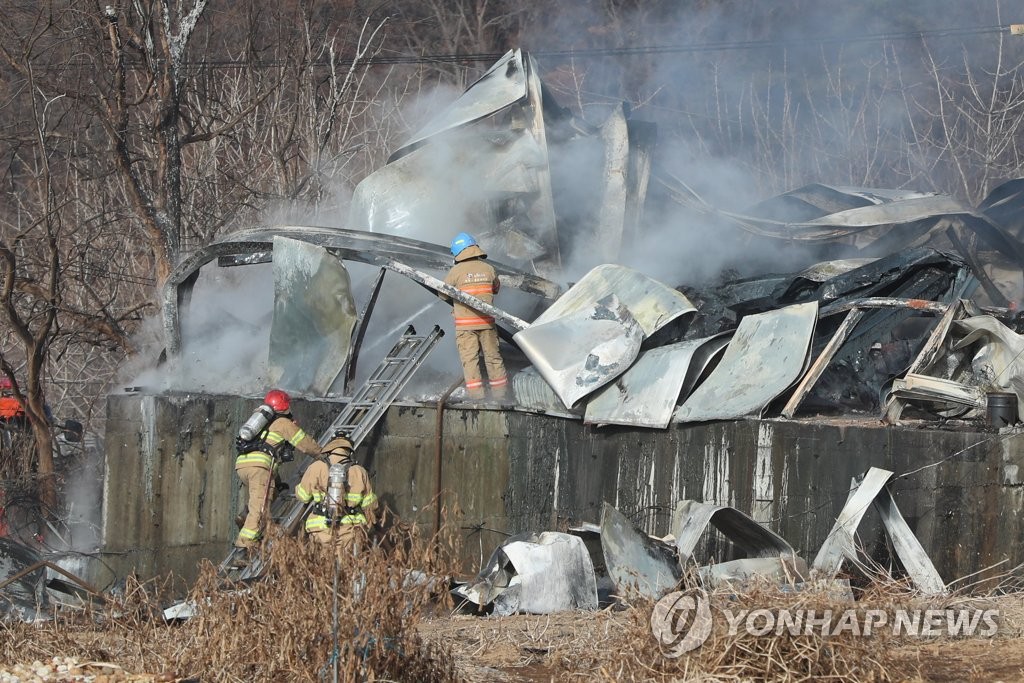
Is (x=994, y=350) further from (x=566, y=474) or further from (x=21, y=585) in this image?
(x=21, y=585)

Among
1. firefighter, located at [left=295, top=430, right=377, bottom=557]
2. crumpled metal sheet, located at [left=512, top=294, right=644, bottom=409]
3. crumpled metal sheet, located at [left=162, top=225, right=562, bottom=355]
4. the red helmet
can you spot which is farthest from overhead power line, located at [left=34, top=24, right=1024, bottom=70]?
firefighter, located at [left=295, top=430, right=377, bottom=557]

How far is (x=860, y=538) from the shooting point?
8.12 m

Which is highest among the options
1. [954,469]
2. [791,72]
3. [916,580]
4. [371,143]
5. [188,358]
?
[791,72]

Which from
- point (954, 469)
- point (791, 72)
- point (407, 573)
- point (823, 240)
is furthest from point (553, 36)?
point (407, 573)

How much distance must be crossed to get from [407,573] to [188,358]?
708cm

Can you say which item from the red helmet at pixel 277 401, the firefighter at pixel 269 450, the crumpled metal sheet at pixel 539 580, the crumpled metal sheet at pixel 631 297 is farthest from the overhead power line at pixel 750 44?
the crumpled metal sheet at pixel 539 580

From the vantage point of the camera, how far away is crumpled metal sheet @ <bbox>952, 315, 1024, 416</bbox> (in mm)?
8852

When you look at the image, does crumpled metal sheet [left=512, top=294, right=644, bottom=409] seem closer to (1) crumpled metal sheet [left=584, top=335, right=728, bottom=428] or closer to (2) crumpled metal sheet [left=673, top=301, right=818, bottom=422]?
(1) crumpled metal sheet [left=584, top=335, right=728, bottom=428]

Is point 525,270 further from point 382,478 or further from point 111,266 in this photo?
point 111,266

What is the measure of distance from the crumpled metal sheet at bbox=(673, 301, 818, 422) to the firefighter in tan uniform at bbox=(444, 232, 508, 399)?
1768 mm

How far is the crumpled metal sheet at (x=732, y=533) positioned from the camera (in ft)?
26.6

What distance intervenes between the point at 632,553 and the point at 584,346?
2.23m

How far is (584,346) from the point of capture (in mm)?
10125

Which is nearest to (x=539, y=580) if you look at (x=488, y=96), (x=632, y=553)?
(x=632, y=553)
